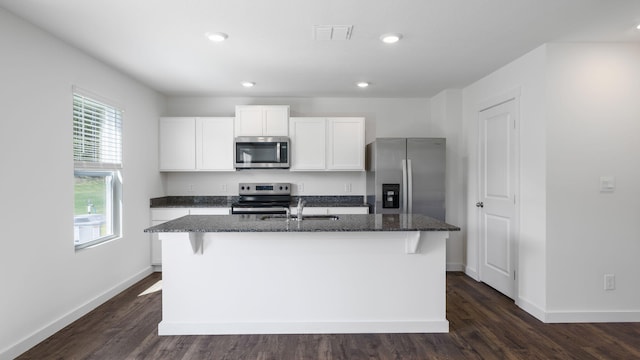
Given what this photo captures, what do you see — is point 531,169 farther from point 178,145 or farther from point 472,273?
point 178,145

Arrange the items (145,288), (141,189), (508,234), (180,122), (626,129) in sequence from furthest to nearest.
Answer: (180,122) < (141,189) < (145,288) < (508,234) < (626,129)

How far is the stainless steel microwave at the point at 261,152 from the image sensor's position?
16.1ft

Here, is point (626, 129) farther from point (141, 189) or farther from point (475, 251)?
point (141, 189)

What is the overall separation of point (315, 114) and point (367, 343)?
135 inches

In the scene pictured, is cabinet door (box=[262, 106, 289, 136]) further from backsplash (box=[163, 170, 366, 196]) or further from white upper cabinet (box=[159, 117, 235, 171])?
backsplash (box=[163, 170, 366, 196])

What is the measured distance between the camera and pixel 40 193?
2.79 m

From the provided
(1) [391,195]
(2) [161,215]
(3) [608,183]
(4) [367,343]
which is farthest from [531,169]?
(2) [161,215]

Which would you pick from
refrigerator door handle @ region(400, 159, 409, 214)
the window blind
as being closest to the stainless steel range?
refrigerator door handle @ region(400, 159, 409, 214)

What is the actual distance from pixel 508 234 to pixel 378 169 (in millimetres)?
1633

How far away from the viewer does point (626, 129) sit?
3164 mm

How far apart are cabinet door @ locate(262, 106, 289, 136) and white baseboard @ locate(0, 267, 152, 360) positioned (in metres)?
2.48

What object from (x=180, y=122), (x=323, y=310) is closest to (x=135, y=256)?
(x=180, y=122)

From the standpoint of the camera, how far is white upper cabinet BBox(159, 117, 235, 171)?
5.00 m

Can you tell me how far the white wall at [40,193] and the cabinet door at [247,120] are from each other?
5.31ft
